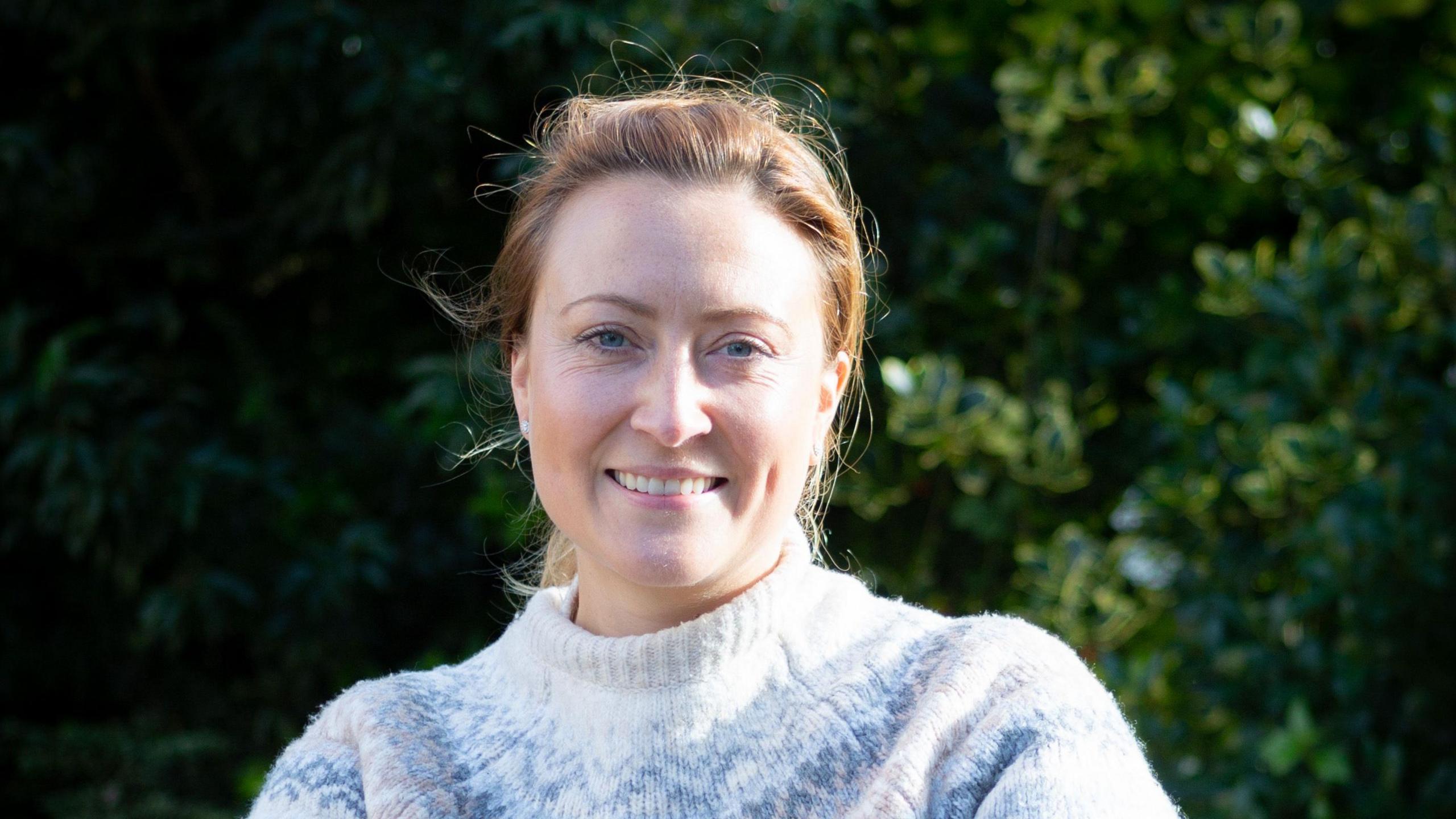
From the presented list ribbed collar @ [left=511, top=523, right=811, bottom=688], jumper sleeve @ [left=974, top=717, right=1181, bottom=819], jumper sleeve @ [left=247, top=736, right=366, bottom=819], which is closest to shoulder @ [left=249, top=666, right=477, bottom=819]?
jumper sleeve @ [left=247, top=736, right=366, bottom=819]

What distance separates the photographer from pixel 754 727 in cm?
151

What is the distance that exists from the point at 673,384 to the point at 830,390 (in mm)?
285

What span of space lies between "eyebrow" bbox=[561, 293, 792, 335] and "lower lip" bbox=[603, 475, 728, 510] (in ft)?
0.58

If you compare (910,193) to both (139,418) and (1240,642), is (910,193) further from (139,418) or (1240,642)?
(139,418)

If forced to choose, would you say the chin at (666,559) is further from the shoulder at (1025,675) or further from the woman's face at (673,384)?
the shoulder at (1025,675)

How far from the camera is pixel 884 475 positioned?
2.89 meters

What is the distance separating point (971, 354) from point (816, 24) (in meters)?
0.77

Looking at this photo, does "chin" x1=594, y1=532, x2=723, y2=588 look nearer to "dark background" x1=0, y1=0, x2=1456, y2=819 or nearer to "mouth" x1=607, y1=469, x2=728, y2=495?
"mouth" x1=607, y1=469, x2=728, y2=495

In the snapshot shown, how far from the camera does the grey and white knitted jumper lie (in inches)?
54.1

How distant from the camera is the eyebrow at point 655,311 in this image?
1.43 meters

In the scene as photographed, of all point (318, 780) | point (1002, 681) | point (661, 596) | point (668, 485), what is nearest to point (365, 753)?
point (318, 780)

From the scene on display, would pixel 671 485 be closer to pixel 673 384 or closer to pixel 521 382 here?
pixel 673 384

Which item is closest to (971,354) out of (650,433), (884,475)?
(884,475)

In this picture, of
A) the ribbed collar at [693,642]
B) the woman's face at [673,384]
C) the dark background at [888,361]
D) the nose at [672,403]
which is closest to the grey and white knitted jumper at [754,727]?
the ribbed collar at [693,642]
